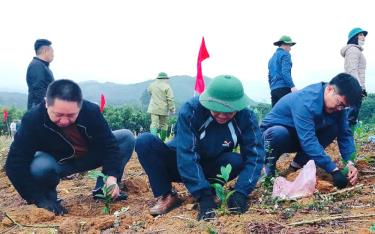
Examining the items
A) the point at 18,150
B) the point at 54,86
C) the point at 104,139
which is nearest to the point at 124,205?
the point at 104,139

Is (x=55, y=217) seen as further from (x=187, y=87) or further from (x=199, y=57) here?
(x=187, y=87)

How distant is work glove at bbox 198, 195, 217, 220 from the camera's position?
8.20 ft

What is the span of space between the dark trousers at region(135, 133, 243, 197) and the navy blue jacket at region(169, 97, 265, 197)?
64 mm

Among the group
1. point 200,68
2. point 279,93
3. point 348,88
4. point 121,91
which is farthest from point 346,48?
point 121,91

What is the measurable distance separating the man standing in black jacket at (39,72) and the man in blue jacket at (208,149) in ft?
8.36

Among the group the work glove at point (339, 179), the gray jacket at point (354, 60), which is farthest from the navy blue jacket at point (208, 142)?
the gray jacket at point (354, 60)

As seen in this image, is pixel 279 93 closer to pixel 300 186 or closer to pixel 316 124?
pixel 316 124

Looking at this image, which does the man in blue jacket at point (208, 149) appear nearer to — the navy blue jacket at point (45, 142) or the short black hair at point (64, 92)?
the navy blue jacket at point (45, 142)

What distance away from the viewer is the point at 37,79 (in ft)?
16.5

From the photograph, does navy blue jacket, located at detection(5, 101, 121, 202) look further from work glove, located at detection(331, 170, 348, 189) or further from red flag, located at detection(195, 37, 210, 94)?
red flag, located at detection(195, 37, 210, 94)

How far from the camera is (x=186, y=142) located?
8.78ft

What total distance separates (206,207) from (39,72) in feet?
10.6

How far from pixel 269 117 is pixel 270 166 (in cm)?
40

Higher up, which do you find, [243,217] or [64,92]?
[64,92]
